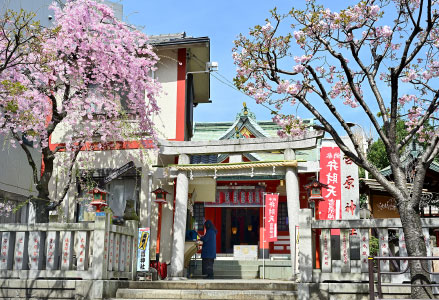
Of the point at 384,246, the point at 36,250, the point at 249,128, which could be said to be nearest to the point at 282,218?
the point at 249,128

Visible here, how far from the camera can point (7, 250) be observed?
1070 cm

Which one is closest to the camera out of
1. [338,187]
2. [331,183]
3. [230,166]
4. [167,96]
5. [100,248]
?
[100,248]

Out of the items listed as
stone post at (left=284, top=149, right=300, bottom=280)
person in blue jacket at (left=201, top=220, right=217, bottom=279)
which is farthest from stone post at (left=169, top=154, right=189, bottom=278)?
stone post at (left=284, top=149, right=300, bottom=280)

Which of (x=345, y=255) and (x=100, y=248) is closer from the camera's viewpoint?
(x=345, y=255)

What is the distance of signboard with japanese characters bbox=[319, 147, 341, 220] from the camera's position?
1841 cm

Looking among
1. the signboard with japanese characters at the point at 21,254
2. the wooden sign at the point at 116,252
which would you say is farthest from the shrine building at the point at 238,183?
the signboard with japanese characters at the point at 21,254

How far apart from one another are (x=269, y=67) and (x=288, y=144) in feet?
20.1

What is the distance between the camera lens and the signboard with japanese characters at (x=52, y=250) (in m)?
10.6

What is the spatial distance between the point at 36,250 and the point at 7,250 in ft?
2.29

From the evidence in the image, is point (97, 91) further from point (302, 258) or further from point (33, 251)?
point (302, 258)

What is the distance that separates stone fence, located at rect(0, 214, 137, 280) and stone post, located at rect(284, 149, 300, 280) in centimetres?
570

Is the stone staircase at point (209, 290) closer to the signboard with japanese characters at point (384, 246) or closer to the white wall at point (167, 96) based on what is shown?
the signboard with japanese characters at point (384, 246)

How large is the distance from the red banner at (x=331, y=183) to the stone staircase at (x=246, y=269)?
2684 mm

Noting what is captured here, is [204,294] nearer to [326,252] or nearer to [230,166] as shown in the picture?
[326,252]
